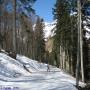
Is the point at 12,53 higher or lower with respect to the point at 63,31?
lower

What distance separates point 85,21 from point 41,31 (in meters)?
49.1

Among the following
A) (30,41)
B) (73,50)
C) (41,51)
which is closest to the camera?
(73,50)

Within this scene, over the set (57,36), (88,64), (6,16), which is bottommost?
(88,64)

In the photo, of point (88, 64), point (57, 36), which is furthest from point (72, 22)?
point (57, 36)

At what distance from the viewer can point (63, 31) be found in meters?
55.6

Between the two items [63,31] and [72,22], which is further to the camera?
[63,31]

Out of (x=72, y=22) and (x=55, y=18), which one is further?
(x=55, y=18)

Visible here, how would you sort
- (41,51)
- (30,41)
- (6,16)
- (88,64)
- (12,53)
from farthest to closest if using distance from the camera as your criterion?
(41,51) → (30,41) → (6,16) → (88,64) → (12,53)

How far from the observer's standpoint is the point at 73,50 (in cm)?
5431

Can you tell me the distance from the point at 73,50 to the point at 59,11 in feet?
32.9

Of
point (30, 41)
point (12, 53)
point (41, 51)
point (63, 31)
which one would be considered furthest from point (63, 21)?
point (41, 51)

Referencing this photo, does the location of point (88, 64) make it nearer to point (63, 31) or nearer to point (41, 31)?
point (63, 31)

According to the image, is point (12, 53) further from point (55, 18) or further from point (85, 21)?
point (55, 18)

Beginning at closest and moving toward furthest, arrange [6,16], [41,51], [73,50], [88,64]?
1. [88,64]
2. [73,50]
3. [6,16]
4. [41,51]
